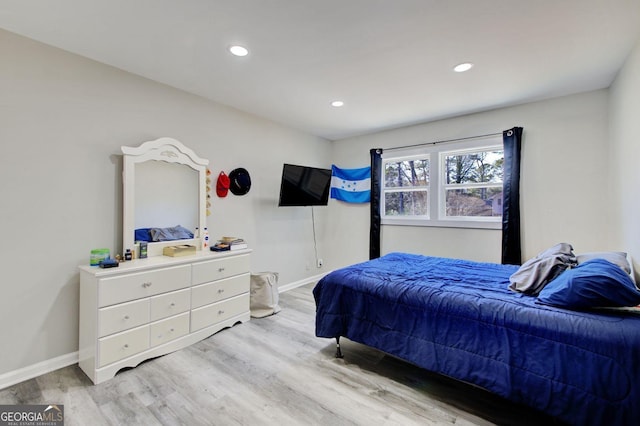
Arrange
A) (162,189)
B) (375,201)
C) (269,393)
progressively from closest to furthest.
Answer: (269,393), (162,189), (375,201)

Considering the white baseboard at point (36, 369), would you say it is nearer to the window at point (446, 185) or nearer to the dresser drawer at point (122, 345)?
the dresser drawer at point (122, 345)

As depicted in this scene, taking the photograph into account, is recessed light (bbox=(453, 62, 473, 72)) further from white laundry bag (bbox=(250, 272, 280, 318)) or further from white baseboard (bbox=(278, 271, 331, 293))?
white baseboard (bbox=(278, 271, 331, 293))

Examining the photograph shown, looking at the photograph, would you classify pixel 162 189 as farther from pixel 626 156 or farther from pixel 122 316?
pixel 626 156


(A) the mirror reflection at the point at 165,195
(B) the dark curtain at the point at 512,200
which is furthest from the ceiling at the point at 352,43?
(A) the mirror reflection at the point at 165,195

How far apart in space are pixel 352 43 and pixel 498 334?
2.21m

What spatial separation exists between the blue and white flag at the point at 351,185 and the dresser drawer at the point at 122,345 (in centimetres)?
333

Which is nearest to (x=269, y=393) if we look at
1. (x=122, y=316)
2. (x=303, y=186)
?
(x=122, y=316)

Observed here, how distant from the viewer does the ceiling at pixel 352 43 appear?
1.71m

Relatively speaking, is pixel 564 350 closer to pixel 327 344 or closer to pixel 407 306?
pixel 407 306

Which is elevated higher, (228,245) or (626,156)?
(626,156)

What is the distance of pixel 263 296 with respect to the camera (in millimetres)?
3316

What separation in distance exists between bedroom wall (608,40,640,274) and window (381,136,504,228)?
99cm

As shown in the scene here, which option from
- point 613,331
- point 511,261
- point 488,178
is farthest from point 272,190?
point 613,331

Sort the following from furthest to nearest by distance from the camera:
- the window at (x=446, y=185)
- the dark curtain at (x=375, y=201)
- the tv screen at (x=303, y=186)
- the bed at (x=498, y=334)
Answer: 1. the dark curtain at (x=375, y=201)
2. the tv screen at (x=303, y=186)
3. the window at (x=446, y=185)
4. the bed at (x=498, y=334)
